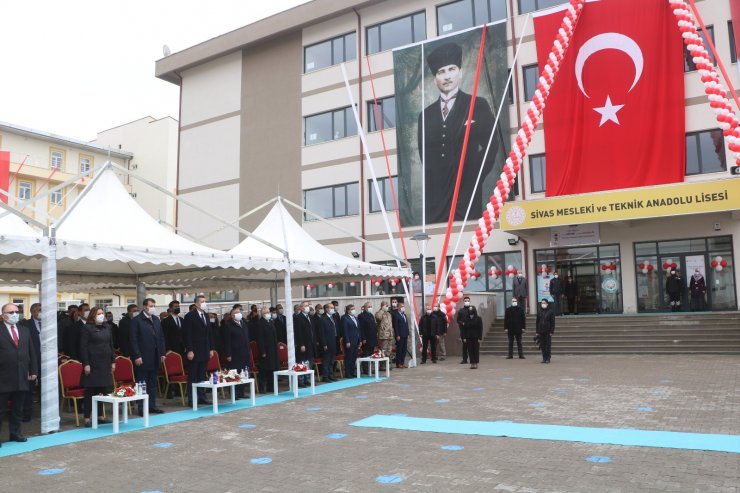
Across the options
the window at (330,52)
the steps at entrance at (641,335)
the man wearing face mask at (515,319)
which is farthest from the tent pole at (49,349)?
the window at (330,52)

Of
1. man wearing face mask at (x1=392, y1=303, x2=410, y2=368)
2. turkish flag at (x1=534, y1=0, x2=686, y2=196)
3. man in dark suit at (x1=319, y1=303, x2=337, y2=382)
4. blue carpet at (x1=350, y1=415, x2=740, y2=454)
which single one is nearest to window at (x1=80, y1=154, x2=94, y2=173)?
turkish flag at (x1=534, y1=0, x2=686, y2=196)

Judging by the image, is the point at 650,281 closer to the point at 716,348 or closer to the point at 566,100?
the point at 716,348

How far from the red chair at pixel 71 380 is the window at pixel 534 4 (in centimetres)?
2156

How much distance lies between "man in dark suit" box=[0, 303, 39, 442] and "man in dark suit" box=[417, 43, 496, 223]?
18273mm

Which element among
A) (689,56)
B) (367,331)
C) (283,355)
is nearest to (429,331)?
(367,331)

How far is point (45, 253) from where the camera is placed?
866cm

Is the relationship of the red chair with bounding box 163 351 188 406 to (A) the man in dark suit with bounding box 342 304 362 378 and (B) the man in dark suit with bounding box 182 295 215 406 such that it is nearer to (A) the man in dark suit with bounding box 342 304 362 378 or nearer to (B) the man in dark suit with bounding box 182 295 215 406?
(B) the man in dark suit with bounding box 182 295 215 406

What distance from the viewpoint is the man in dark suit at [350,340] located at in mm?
14453

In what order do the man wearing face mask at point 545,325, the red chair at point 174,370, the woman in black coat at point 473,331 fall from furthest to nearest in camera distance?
the man wearing face mask at point 545,325 < the woman in black coat at point 473,331 < the red chair at point 174,370

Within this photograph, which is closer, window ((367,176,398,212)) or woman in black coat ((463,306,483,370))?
woman in black coat ((463,306,483,370))

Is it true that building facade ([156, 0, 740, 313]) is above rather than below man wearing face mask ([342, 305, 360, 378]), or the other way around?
above

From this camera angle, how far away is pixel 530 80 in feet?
79.8

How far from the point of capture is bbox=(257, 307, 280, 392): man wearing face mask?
40.5ft

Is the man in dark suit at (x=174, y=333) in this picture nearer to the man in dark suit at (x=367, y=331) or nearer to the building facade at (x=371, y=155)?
the man in dark suit at (x=367, y=331)
